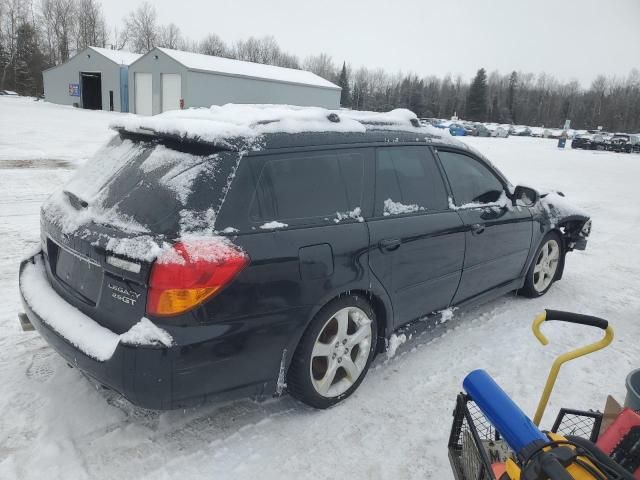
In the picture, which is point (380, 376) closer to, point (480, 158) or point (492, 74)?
point (480, 158)

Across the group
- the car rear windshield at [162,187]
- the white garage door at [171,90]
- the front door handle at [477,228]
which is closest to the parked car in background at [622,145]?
the white garage door at [171,90]

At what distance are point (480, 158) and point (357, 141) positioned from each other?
1.57 m

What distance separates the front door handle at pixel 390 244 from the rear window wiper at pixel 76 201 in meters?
1.70

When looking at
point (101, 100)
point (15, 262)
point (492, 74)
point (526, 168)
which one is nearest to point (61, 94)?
point (101, 100)

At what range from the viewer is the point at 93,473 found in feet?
7.84

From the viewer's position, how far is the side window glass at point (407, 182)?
3.23m

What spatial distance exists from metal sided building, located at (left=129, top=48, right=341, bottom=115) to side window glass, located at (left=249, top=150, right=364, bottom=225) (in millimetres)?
33973

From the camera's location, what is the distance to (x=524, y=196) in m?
4.50

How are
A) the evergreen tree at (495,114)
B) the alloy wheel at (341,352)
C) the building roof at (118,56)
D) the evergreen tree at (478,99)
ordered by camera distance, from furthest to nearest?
the evergreen tree at (495,114)
the evergreen tree at (478,99)
the building roof at (118,56)
the alloy wheel at (341,352)

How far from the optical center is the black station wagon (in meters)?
2.29

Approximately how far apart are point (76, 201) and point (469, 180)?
2873 mm

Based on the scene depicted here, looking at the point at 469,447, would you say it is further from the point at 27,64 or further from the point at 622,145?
the point at 27,64

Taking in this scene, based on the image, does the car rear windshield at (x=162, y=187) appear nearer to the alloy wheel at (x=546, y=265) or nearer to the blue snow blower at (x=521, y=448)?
the blue snow blower at (x=521, y=448)

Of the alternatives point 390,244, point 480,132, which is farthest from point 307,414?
point 480,132
